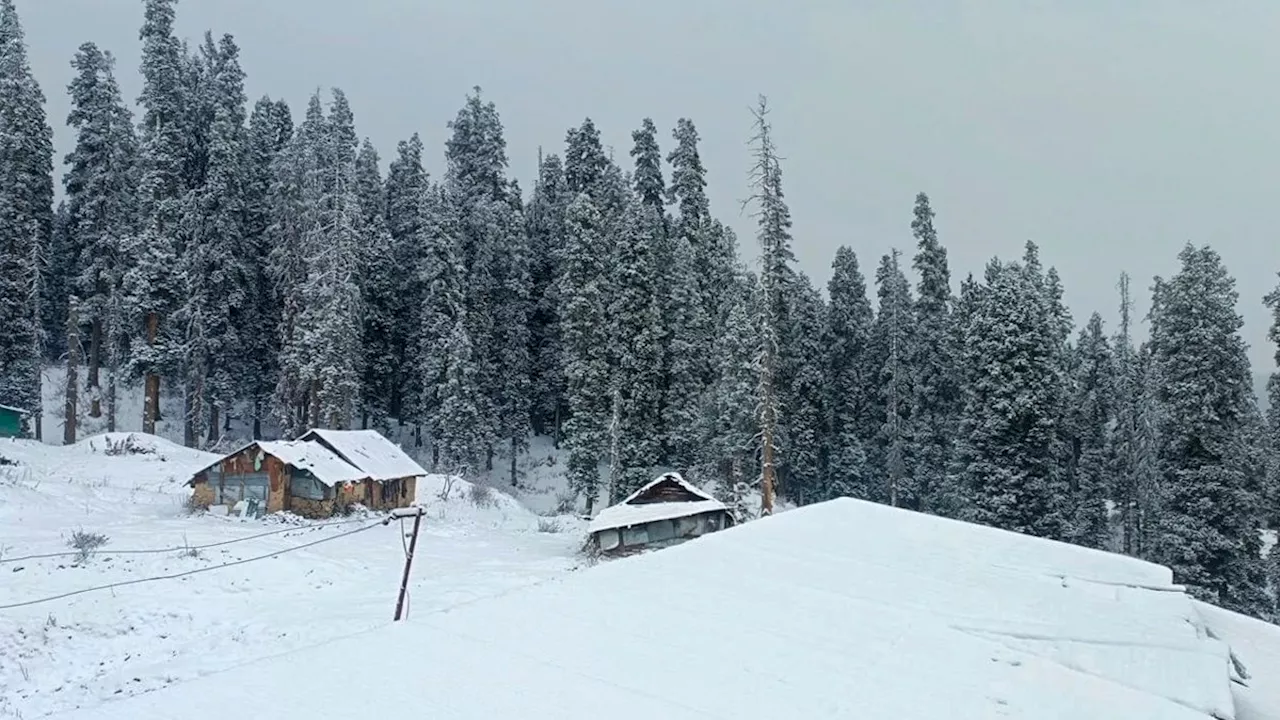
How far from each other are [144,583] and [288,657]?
17.2 meters

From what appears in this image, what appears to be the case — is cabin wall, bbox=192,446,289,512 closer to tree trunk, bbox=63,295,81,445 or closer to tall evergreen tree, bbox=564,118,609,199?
tree trunk, bbox=63,295,81,445

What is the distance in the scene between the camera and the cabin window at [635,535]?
28391 mm

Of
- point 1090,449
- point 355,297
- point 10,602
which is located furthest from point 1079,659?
point 1090,449

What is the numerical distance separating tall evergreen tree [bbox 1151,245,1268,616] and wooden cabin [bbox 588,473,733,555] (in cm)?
1724

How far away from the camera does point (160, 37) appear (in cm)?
4447

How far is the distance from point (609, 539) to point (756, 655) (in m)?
23.3

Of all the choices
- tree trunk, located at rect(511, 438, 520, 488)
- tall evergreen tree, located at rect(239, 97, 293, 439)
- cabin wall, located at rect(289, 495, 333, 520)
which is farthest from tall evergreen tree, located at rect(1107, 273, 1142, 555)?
tall evergreen tree, located at rect(239, 97, 293, 439)

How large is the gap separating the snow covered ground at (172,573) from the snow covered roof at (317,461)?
6.36ft

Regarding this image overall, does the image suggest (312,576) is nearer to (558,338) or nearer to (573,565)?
(573,565)


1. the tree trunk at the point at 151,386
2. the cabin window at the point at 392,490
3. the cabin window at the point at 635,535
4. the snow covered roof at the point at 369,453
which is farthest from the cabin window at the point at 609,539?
the tree trunk at the point at 151,386

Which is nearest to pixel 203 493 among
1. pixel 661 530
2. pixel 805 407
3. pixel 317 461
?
pixel 317 461

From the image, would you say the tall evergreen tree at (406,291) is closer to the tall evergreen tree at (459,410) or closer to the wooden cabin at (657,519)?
the tall evergreen tree at (459,410)

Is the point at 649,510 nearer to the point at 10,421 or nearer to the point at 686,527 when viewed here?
the point at 686,527

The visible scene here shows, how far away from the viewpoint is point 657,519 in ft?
94.1
